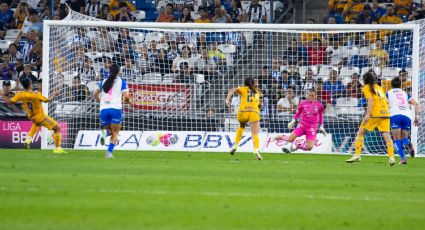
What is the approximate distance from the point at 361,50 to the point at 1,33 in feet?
41.0

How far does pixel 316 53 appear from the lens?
1089 inches

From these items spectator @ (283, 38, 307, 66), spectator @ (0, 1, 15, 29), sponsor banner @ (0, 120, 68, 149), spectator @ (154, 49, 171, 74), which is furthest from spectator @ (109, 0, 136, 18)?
spectator @ (283, 38, 307, 66)

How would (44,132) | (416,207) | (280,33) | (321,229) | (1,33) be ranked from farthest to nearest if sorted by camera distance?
1. (1,33)
2. (280,33)
3. (44,132)
4. (416,207)
5. (321,229)

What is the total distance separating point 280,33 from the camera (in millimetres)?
28688

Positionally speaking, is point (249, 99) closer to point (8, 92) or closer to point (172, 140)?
point (172, 140)

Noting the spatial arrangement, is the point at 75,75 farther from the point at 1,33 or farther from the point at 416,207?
the point at 416,207

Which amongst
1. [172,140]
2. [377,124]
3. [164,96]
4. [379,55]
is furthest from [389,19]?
[377,124]

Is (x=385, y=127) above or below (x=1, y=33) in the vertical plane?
below

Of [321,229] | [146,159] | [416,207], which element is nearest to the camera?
[321,229]

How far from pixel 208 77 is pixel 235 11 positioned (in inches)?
210

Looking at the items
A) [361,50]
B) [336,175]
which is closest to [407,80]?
[361,50]

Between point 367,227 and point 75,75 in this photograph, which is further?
point 75,75

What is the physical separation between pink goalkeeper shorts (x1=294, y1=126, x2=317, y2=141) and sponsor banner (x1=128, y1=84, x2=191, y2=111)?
3.38 m

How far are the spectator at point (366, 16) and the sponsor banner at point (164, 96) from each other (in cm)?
656
